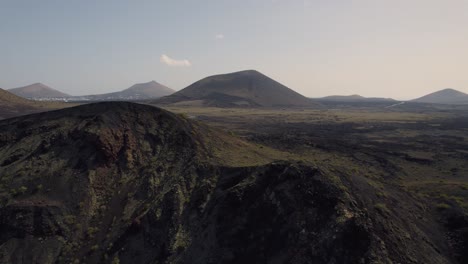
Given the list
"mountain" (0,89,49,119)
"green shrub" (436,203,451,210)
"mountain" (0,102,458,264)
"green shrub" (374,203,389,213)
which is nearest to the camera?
"mountain" (0,102,458,264)

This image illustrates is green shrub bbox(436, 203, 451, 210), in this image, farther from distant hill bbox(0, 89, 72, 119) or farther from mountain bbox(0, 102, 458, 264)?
distant hill bbox(0, 89, 72, 119)

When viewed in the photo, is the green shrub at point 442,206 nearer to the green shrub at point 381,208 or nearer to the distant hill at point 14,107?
the green shrub at point 381,208

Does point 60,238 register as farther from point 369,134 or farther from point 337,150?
point 369,134

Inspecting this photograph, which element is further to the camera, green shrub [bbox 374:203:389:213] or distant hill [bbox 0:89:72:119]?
distant hill [bbox 0:89:72:119]

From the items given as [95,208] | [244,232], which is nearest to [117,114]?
[95,208]

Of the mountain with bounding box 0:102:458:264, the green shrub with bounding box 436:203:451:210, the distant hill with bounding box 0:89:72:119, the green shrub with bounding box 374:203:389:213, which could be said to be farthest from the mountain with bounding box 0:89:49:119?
the green shrub with bounding box 436:203:451:210

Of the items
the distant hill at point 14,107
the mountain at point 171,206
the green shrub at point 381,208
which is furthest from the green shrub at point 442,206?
the distant hill at point 14,107

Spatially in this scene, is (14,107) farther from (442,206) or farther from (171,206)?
(442,206)

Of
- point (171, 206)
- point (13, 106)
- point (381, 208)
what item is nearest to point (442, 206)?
point (381, 208)
